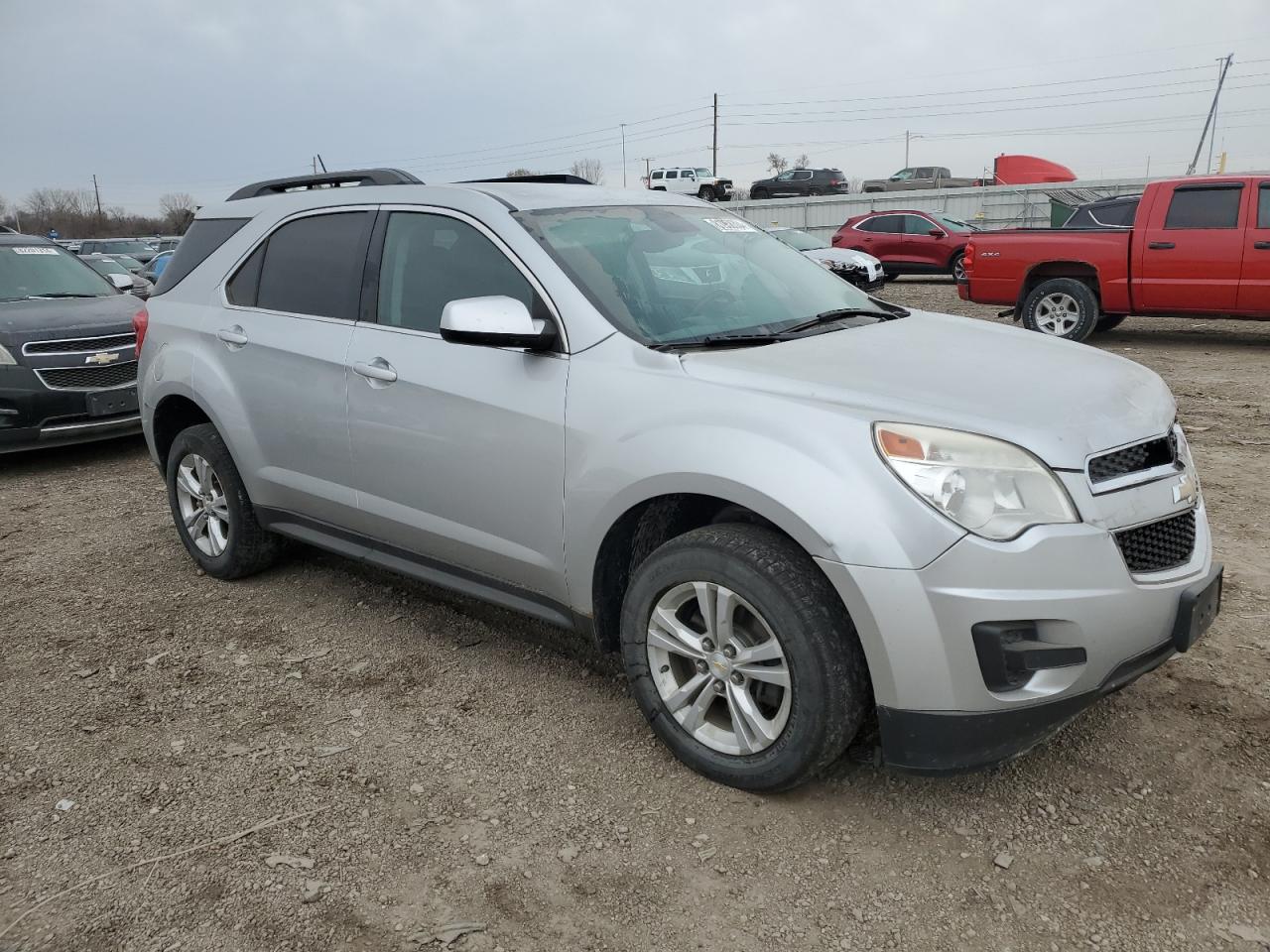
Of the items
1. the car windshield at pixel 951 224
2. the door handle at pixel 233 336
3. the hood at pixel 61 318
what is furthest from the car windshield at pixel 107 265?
the door handle at pixel 233 336

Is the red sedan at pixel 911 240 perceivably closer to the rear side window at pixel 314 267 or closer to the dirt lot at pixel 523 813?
the dirt lot at pixel 523 813

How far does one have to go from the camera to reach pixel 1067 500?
235 centimetres

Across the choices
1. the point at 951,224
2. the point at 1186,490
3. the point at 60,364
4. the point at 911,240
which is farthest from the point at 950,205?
the point at 1186,490

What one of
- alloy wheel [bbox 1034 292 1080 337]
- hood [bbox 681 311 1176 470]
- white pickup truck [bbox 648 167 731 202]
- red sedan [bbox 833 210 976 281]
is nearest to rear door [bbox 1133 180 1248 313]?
alloy wheel [bbox 1034 292 1080 337]

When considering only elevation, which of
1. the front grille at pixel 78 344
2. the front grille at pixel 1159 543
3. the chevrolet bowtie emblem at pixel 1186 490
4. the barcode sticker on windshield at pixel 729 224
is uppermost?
the barcode sticker on windshield at pixel 729 224

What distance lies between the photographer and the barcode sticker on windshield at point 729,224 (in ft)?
12.6

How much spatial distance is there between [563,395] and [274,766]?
1462 mm

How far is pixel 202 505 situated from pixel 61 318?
146 inches

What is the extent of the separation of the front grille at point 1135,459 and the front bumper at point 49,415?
685 centimetres

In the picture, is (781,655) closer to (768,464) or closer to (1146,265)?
(768,464)

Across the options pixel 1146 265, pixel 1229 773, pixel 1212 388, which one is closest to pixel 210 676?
pixel 1229 773

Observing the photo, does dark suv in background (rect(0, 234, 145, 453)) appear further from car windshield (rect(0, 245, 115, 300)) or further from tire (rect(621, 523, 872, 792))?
tire (rect(621, 523, 872, 792))

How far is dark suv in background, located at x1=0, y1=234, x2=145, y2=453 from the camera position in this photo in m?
6.84

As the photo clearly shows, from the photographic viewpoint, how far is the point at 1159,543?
99.4 inches
